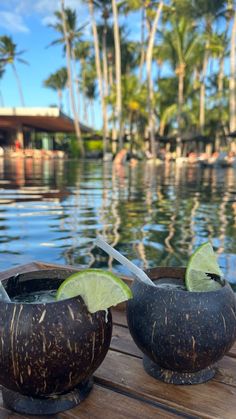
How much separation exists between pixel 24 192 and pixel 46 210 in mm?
3002

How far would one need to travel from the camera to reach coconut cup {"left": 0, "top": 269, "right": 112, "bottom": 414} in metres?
1.14

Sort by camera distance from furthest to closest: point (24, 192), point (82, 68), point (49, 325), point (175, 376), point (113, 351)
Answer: point (82, 68)
point (24, 192)
point (113, 351)
point (175, 376)
point (49, 325)

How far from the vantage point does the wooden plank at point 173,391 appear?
1.27 metres

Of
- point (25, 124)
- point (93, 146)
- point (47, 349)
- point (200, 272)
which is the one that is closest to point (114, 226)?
point (200, 272)

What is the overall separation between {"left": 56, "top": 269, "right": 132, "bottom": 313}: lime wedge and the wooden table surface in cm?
33

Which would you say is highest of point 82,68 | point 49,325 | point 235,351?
point 82,68

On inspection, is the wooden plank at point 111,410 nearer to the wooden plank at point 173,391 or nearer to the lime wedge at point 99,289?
the wooden plank at point 173,391

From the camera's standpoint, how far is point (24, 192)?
35.0 ft

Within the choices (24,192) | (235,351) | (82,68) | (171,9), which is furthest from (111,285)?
(82,68)

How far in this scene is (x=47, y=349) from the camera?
1.14 meters

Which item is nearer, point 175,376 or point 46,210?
point 175,376

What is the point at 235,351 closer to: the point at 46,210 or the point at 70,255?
the point at 70,255

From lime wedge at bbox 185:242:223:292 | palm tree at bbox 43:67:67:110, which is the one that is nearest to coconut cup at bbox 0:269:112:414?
lime wedge at bbox 185:242:223:292

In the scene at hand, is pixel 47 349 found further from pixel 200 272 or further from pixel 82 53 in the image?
pixel 82 53
